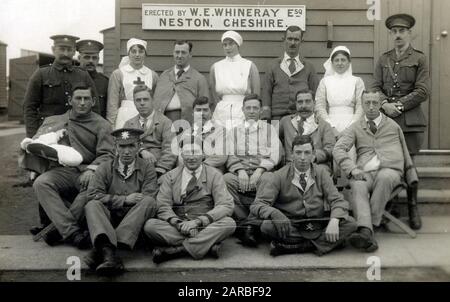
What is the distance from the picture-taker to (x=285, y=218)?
4238mm

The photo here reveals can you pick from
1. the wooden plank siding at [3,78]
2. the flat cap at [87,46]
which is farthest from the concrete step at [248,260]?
the wooden plank siding at [3,78]

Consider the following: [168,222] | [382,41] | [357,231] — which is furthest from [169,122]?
[382,41]

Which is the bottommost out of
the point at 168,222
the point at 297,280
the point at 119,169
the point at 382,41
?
A: the point at 297,280

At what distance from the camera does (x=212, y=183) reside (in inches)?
176

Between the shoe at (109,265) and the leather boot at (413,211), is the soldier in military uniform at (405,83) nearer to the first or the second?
the leather boot at (413,211)

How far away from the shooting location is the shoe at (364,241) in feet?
14.1

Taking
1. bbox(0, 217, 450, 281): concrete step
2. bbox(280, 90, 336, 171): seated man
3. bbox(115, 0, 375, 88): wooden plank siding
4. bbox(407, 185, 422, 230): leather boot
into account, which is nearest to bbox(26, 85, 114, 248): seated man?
bbox(0, 217, 450, 281): concrete step

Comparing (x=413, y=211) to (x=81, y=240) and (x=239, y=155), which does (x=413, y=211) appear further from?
(x=81, y=240)

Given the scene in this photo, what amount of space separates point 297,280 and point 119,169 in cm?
172

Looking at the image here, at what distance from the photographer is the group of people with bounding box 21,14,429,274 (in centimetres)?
430

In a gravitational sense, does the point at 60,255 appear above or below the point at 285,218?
below

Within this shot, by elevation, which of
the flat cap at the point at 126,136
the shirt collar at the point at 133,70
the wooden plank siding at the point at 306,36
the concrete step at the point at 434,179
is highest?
the wooden plank siding at the point at 306,36

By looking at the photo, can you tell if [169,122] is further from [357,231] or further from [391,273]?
[391,273]

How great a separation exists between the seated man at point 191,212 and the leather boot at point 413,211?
1702 mm
